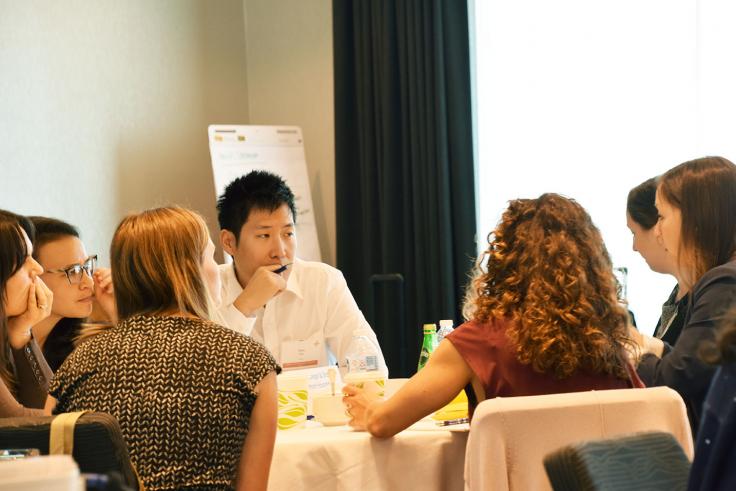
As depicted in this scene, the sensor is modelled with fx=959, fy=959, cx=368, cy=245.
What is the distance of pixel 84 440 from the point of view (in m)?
1.59

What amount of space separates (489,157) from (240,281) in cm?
200

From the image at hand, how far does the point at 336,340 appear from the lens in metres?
3.58

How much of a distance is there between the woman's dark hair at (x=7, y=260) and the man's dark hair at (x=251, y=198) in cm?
110

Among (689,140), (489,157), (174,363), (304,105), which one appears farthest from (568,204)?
(304,105)

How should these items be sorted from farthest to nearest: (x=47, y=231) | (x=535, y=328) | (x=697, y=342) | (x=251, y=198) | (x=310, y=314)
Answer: (x=310, y=314) → (x=251, y=198) → (x=47, y=231) → (x=697, y=342) → (x=535, y=328)

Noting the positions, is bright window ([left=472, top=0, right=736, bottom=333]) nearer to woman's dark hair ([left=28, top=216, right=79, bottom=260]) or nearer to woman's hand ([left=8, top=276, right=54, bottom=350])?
woman's dark hair ([left=28, top=216, right=79, bottom=260])

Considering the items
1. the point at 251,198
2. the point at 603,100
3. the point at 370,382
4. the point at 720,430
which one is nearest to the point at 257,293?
the point at 251,198

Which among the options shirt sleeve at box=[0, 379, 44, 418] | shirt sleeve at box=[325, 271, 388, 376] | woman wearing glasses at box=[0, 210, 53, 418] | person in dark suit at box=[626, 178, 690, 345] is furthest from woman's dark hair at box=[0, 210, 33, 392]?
person in dark suit at box=[626, 178, 690, 345]

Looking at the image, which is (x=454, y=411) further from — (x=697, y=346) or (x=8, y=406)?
(x=8, y=406)

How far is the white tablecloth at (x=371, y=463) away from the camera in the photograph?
218cm

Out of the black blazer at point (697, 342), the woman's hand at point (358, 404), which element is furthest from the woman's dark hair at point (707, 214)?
the woman's hand at point (358, 404)

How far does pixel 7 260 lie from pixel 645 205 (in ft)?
6.65

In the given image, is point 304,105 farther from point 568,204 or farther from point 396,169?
point 568,204

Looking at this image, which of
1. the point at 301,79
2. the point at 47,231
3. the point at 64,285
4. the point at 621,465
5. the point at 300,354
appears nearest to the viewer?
the point at 621,465
